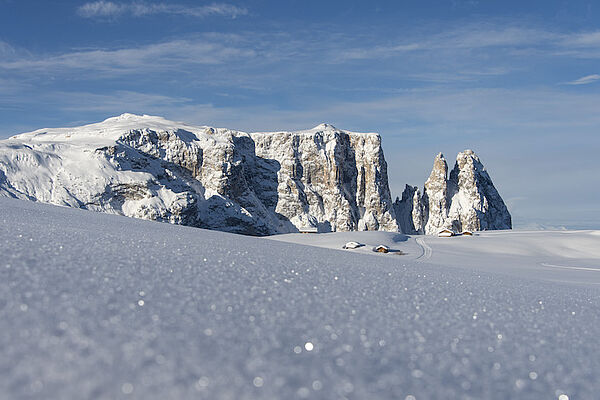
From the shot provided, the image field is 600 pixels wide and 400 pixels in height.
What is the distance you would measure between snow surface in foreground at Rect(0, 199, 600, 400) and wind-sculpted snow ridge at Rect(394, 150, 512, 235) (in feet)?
343

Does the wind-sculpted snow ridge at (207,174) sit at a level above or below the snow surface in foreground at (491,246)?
above

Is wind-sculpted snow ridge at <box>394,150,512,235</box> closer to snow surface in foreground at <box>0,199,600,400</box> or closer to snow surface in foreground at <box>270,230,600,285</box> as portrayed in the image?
snow surface in foreground at <box>270,230,600,285</box>

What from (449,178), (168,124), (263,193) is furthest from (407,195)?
(168,124)

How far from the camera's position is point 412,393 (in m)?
1.46

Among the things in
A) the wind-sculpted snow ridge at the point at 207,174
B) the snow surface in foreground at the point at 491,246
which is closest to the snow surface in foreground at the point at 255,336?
the snow surface in foreground at the point at 491,246

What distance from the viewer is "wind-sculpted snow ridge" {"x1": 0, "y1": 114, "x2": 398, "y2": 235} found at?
74.2 meters

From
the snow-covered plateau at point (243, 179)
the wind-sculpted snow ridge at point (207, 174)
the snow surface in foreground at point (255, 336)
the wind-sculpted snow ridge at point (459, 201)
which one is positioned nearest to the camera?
the snow surface in foreground at point (255, 336)

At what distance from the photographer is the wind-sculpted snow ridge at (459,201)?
336 feet

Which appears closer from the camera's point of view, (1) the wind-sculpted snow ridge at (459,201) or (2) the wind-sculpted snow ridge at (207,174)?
(2) the wind-sculpted snow ridge at (207,174)

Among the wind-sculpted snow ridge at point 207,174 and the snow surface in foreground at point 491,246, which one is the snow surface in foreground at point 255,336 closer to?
the snow surface in foreground at point 491,246

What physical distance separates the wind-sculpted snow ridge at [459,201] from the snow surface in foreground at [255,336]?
104464 mm

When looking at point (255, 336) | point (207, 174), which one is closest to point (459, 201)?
point (207, 174)

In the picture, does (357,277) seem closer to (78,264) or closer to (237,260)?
(237,260)

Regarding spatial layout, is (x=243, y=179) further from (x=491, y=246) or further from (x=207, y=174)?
(x=491, y=246)
